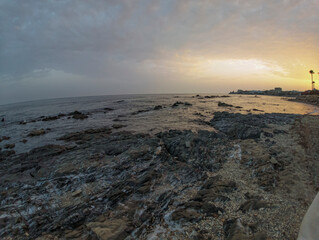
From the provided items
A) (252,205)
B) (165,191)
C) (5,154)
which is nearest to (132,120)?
(5,154)

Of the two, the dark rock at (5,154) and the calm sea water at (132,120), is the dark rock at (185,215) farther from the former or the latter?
the dark rock at (5,154)

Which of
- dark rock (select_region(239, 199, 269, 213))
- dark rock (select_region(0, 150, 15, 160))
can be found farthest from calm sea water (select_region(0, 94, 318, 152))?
dark rock (select_region(239, 199, 269, 213))

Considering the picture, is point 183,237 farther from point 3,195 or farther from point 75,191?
→ point 3,195

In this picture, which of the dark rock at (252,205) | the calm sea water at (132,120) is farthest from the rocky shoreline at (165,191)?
the calm sea water at (132,120)

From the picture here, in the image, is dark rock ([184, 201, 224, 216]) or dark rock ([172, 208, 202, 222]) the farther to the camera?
dark rock ([184, 201, 224, 216])

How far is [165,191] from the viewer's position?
7473mm

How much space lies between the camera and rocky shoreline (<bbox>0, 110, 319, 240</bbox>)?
5.37 metres

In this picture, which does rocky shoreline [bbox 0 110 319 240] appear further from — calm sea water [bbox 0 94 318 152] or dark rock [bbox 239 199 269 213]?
calm sea water [bbox 0 94 318 152]

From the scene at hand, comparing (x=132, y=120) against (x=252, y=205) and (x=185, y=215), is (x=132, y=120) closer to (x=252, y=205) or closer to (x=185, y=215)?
(x=185, y=215)

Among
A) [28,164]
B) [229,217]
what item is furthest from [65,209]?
[28,164]

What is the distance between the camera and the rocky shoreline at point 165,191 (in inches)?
211

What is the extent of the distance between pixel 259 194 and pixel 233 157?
3.90 m

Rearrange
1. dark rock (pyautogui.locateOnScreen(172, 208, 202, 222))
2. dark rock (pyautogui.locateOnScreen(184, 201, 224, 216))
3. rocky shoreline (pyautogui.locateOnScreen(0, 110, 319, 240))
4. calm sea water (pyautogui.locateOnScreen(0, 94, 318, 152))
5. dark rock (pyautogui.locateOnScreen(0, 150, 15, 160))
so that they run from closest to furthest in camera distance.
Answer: rocky shoreline (pyautogui.locateOnScreen(0, 110, 319, 240)) < dark rock (pyautogui.locateOnScreen(172, 208, 202, 222)) < dark rock (pyautogui.locateOnScreen(184, 201, 224, 216)) < dark rock (pyautogui.locateOnScreen(0, 150, 15, 160)) < calm sea water (pyautogui.locateOnScreen(0, 94, 318, 152))

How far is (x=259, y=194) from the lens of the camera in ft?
22.4
